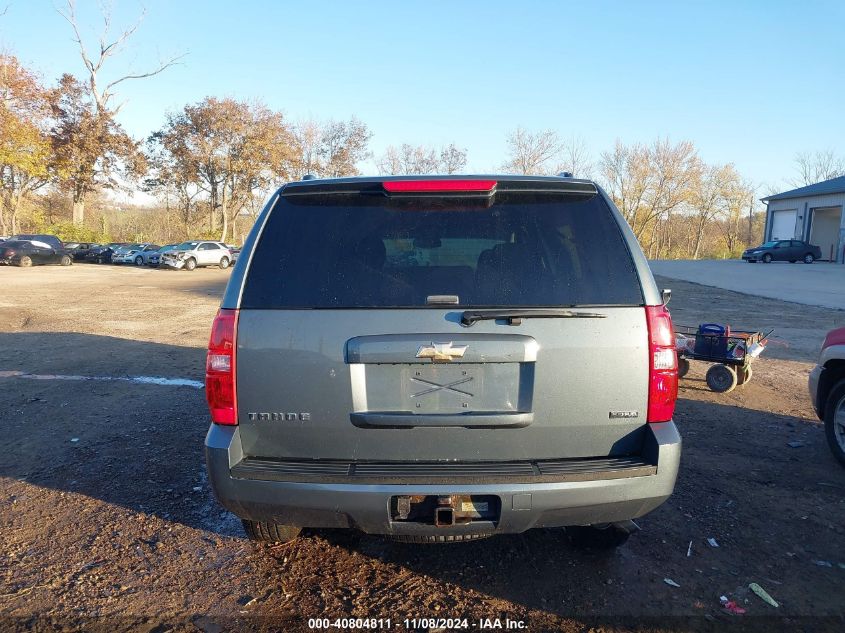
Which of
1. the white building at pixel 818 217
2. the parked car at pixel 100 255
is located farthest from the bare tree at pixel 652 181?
the parked car at pixel 100 255

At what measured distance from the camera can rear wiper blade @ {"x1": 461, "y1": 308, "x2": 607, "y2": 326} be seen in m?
2.52

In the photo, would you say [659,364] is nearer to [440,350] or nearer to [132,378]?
[440,350]

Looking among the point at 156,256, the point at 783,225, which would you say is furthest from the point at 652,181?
the point at 156,256

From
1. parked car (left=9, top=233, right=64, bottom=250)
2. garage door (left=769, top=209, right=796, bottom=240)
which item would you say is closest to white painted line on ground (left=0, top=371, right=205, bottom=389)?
parked car (left=9, top=233, right=64, bottom=250)

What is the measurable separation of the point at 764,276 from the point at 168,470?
1181 inches

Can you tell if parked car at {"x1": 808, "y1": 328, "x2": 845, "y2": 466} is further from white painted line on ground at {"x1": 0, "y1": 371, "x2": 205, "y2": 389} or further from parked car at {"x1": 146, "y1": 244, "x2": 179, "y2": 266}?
parked car at {"x1": 146, "y1": 244, "x2": 179, "y2": 266}

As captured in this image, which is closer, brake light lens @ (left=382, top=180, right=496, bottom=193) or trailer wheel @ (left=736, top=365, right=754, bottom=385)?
brake light lens @ (left=382, top=180, right=496, bottom=193)

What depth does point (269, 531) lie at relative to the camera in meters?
3.13

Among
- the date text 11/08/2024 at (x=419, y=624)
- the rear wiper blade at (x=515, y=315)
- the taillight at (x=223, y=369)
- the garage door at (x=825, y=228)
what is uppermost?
the garage door at (x=825, y=228)

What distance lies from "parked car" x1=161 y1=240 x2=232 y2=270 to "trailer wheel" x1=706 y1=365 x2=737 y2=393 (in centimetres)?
3152

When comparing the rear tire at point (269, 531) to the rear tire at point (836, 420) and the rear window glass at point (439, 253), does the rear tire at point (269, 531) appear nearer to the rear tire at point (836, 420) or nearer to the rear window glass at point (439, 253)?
the rear window glass at point (439, 253)

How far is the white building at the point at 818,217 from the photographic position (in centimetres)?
4059

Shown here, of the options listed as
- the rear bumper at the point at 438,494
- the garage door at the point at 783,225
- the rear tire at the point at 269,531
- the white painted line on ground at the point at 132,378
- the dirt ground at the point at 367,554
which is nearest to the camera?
the rear bumper at the point at 438,494

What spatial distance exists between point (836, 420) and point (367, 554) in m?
3.76
